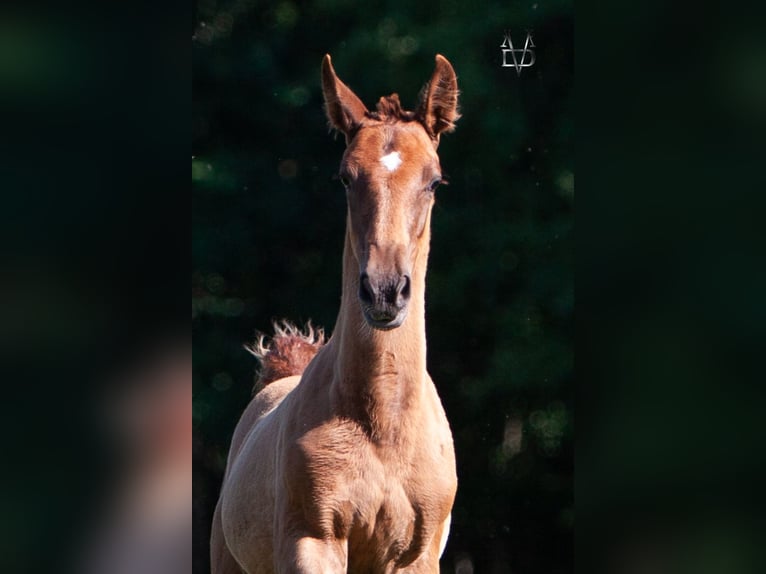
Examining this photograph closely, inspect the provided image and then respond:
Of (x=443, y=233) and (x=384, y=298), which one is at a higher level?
(x=443, y=233)

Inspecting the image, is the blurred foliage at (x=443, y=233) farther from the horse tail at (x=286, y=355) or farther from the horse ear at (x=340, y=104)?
the horse ear at (x=340, y=104)

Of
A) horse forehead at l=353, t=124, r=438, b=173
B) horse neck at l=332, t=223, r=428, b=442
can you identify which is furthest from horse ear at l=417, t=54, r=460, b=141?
horse neck at l=332, t=223, r=428, b=442

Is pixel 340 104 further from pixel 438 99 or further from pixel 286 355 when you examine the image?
pixel 286 355

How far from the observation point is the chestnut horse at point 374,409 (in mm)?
3992

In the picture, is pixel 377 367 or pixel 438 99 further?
pixel 438 99

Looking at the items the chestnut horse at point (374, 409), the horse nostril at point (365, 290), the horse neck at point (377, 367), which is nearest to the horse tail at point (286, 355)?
the chestnut horse at point (374, 409)

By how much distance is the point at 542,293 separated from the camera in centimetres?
692

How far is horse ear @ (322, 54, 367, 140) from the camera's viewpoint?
173 inches

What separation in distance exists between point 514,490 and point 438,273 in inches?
62.7

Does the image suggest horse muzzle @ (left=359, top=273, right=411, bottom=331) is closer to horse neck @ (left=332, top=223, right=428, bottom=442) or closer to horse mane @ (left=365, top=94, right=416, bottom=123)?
horse neck @ (left=332, top=223, right=428, bottom=442)

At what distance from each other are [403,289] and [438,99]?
1103 millimetres

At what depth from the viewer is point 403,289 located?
3684 millimetres

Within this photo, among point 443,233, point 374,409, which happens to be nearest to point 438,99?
point 374,409

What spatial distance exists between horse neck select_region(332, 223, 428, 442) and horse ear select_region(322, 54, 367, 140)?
560 millimetres
